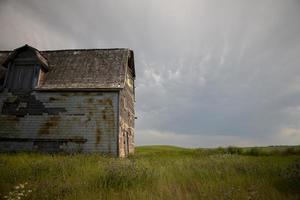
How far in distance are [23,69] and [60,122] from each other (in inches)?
205

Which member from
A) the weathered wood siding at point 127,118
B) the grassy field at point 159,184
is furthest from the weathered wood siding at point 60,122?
the grassy field at point 159,184

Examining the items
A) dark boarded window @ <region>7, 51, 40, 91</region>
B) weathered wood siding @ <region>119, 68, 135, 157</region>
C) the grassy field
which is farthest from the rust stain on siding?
the grassy field

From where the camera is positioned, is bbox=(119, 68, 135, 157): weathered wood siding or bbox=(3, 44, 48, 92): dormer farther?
bbox=(3, 44, 48, 92): dormer

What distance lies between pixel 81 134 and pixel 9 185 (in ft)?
29.4

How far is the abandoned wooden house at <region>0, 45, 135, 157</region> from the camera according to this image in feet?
49.6

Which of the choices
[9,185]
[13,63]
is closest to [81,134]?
[13,63]

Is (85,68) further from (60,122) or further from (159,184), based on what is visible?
(159,184)

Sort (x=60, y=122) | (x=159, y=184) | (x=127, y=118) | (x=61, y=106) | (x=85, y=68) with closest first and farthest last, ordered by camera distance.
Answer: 1. (x=159, y=184)
2. (x=60, y=122)
3. (x=61, y=106)
4. (x=85, y=68)
5. (x=127, y=118)

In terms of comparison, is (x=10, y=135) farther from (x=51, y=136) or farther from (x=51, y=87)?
(x=51, y=87)

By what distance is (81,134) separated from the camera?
49.6 ft

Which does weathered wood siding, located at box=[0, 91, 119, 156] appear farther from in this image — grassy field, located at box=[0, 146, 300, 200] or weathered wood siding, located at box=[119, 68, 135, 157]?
grassy field, located at box=[0, 146, 300, 200]

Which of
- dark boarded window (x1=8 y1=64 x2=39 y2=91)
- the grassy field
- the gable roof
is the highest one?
the gable roof

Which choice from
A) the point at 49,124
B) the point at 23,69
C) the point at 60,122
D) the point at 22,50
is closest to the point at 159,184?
the point at 60,122

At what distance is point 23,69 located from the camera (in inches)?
665
